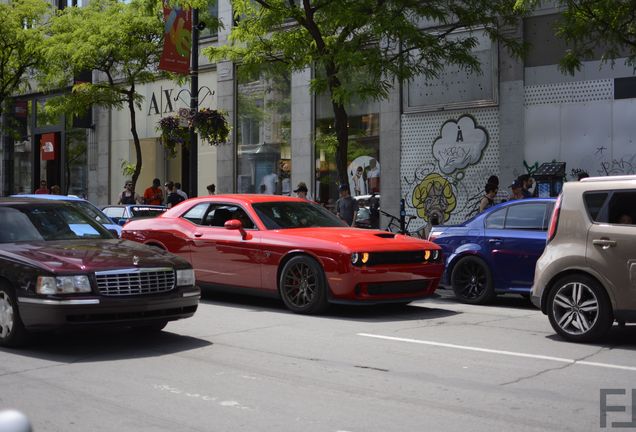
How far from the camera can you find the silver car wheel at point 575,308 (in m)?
8.09

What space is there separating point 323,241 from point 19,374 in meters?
4.26

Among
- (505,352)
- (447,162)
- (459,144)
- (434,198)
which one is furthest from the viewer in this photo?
(434,198)

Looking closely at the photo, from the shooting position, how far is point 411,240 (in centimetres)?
1043

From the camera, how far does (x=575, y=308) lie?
26.9 feet

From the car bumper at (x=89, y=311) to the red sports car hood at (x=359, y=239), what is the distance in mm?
2793

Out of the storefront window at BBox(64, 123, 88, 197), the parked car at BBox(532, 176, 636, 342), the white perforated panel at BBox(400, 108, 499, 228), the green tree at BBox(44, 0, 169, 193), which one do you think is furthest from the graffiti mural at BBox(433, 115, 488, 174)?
the storefront window at BBox(64, 123, 88, 197)

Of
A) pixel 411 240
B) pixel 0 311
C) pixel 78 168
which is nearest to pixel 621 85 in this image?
pixel 411 240

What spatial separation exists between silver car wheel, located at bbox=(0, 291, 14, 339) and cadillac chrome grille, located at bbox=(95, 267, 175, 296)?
92cm

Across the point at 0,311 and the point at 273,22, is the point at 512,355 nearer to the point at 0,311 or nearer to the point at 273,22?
the point at 0,311

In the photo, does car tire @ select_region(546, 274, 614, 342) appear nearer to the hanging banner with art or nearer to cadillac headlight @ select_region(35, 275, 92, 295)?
cadillac headlight @ select_region(35, 275, 92, 295)

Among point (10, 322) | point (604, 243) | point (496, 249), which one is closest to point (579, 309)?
point (604, 243)

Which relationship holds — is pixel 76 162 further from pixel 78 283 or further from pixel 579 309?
pixel 579 309

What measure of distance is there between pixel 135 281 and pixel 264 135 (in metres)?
16.3

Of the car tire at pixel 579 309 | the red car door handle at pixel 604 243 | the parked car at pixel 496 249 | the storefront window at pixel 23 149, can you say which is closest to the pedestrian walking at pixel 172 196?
the parked car at pixel 496 249
